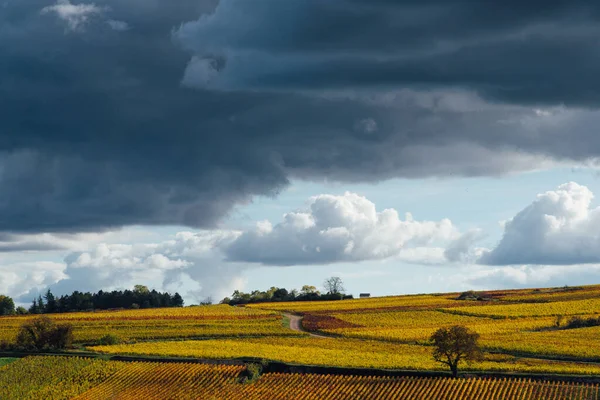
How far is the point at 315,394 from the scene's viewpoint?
83.8 meters

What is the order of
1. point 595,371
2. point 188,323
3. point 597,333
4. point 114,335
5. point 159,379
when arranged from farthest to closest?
point 188,323
point 114,335
point 597,333
point 159,379
point 595,371

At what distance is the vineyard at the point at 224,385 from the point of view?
80188 mm

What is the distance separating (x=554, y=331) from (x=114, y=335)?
61007 mm

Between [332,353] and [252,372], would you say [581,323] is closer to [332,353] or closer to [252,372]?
[332,353]

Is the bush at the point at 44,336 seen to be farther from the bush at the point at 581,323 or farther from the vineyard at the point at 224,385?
the bush at the point at 581,323

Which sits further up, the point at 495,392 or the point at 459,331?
the point at 459,331

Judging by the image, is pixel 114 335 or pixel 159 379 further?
pixel 114 335

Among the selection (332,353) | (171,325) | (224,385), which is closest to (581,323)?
(332,353)

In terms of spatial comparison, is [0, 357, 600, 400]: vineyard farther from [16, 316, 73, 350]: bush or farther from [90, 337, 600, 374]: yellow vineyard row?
[16, 316, 73, 350]: bush

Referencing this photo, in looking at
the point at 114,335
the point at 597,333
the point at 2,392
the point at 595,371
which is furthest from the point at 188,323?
the point at 595,371

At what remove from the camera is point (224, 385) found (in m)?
90.0

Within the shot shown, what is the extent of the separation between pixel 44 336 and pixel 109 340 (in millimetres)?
8775

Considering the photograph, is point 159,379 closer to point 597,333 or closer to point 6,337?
point 6,337

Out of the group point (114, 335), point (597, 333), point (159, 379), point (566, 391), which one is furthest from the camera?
point (114, 335)
